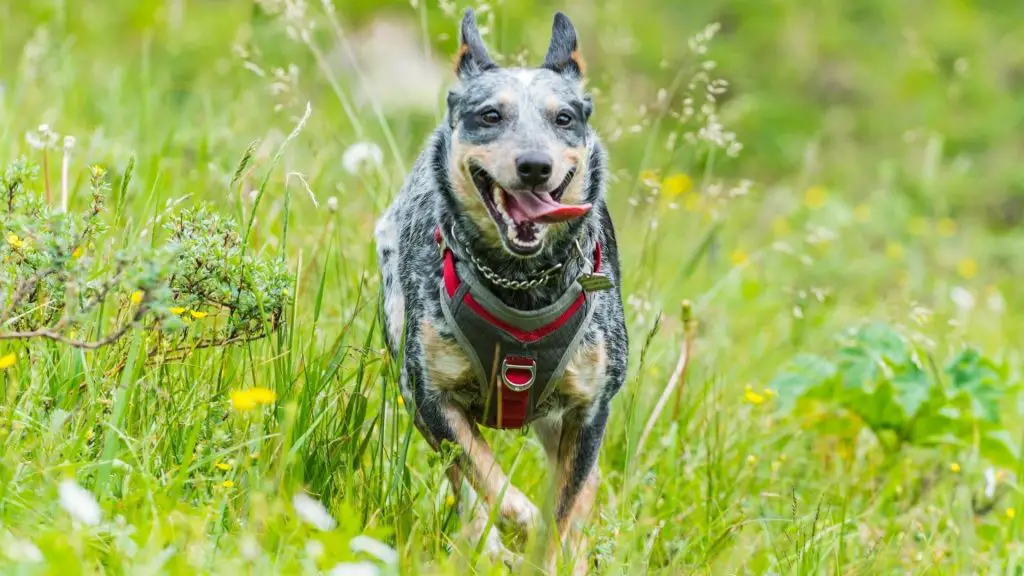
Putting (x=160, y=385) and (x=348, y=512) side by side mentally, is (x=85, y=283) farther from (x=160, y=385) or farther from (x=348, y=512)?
(x=348, y=512)

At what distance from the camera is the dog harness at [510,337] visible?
→ 3803mm

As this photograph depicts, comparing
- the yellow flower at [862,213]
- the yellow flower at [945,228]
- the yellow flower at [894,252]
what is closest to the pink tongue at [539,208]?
the yellow flower at [894,252]

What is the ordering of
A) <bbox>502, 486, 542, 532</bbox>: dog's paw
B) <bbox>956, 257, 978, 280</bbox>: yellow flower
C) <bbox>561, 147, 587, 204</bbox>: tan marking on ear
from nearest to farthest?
<bbox>502, 486, 542, 532</bbox>: dog's paw → <bbox>561, 147, 587, 204</bbox>: tan marking on ear → <bbox>956, 257, 978, 280</bbox>: yellow flower

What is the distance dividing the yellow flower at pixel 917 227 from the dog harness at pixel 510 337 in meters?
5.76

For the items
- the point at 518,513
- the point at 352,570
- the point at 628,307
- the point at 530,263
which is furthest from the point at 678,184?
the point at 352,570

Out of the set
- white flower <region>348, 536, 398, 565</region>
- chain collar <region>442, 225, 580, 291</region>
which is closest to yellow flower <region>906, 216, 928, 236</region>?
chain collar <region>442, 225, 580, 291</region>

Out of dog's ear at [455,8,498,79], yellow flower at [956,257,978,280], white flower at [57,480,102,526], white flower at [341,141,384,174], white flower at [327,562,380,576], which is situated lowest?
yellow flower at [956,257,978,280]

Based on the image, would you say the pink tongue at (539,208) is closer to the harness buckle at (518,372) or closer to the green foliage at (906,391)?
the harness buckle at (518,372)

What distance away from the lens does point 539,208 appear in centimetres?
375

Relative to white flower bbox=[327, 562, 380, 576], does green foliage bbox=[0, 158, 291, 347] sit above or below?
above

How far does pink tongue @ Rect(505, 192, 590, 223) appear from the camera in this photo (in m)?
3.67

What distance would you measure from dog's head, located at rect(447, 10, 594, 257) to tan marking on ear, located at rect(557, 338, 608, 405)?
365mm

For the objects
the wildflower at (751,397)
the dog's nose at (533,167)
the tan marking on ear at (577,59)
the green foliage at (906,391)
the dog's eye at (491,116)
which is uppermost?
the tan marking on ear at (577,59)

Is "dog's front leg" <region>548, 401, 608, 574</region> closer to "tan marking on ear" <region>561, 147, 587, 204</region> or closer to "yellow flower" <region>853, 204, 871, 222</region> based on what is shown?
"tan marking on ear" <region>561, 147, 587, 204</region>
